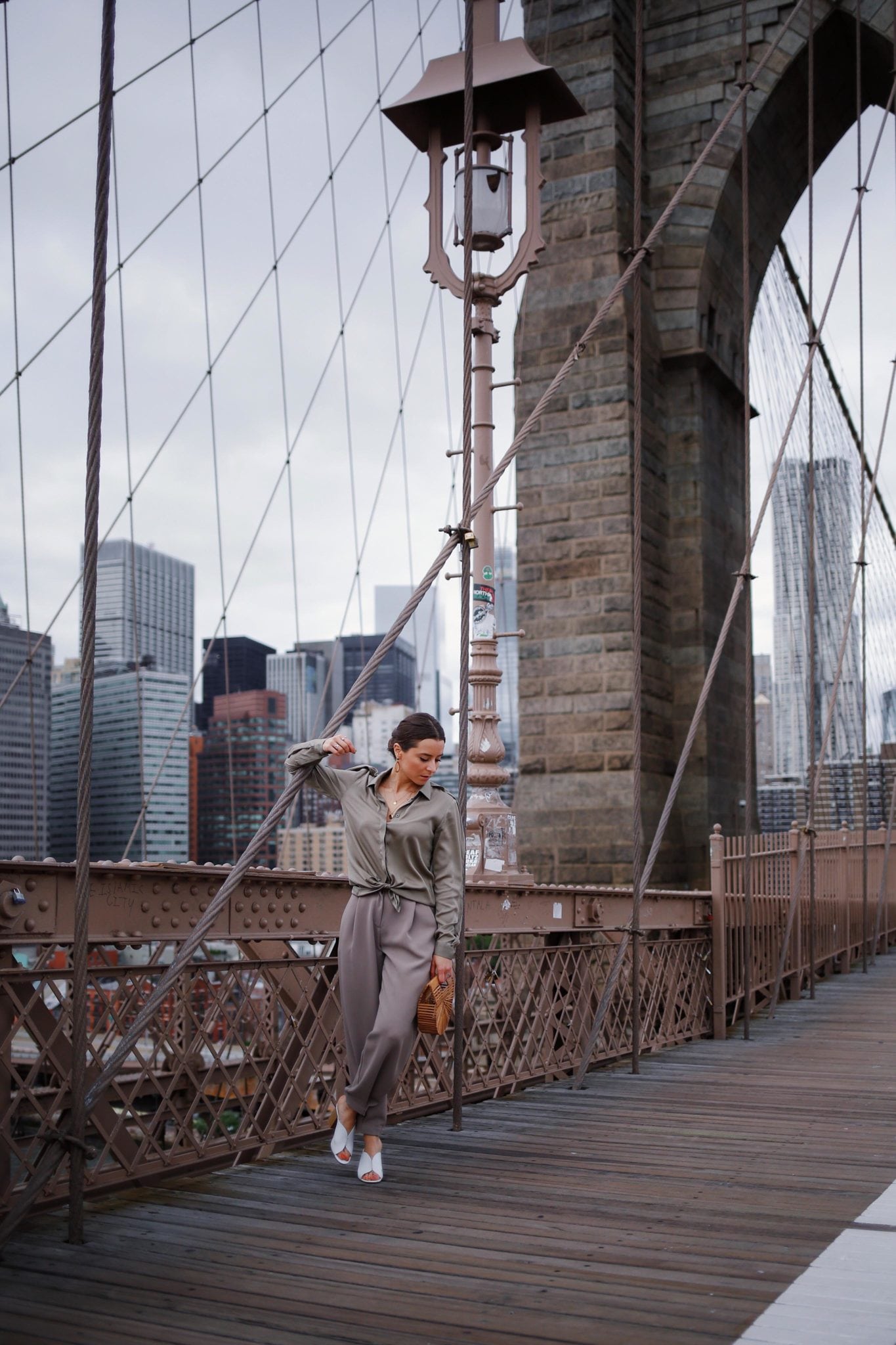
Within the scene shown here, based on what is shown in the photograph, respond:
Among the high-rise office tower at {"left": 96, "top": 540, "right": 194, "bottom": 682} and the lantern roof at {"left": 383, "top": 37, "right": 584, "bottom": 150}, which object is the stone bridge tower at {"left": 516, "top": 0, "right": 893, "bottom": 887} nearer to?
the high-rise office tower at {"left": 96, "top": 540, "right": 194, "bottom": 682}

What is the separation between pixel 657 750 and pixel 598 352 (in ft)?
12.8

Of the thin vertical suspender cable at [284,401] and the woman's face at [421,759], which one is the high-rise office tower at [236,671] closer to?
the thin vertical suspender cable at [284,401]

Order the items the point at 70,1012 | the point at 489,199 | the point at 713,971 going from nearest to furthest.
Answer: the point at 70,1012 < the point at 489,199 < the point at 713,971

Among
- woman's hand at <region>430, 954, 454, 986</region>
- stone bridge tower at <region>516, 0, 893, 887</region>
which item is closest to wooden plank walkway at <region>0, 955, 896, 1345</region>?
woman's hand at <region>430, 954, 454, 986</region>

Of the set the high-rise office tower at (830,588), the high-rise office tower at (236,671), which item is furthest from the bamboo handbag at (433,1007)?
the high-rise office tower at (236,671)

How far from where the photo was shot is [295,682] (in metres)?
20.1

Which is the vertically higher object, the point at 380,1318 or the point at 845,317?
the point at 845,317

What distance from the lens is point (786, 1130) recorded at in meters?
4.55

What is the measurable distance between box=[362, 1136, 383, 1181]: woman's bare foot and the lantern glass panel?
4.99 m

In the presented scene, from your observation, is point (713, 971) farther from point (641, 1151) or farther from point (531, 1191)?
point (531, 1191)

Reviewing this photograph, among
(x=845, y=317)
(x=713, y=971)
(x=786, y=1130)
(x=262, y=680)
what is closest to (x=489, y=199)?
(x=713, y=971)

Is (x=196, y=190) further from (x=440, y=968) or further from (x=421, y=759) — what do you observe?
(x=440, y=968)

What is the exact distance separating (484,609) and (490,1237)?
4.33 metres

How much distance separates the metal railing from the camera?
336 centimetres
